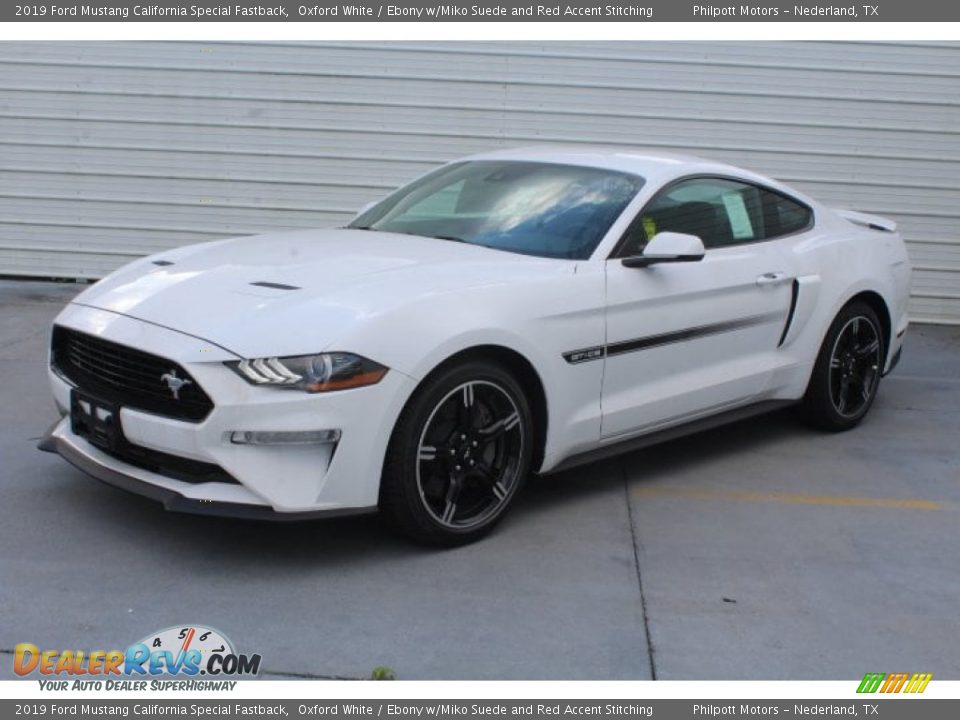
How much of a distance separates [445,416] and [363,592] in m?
0.73

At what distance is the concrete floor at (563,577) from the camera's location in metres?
3.75

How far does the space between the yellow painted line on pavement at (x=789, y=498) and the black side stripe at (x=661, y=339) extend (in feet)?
2.28

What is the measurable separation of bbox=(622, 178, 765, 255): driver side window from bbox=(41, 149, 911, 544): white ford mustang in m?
0.01

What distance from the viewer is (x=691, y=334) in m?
5.34

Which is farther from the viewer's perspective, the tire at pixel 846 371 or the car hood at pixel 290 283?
the tire at pixel 846 371

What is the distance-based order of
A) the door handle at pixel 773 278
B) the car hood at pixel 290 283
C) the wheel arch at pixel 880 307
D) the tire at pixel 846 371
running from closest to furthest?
1. the car hood at pixel 290 283
2. the door handle at pixel 773 278
3. the tire at pixel 846 371
4. the wheel arch at pixel 880 307

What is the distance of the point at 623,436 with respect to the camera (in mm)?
5188

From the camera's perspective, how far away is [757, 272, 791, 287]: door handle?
18.7ft

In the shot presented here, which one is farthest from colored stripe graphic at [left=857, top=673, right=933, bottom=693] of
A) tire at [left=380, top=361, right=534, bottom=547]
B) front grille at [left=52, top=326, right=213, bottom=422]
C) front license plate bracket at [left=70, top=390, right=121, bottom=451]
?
front license plate bracket at [left=70, top=390, right=121, bottom=451]

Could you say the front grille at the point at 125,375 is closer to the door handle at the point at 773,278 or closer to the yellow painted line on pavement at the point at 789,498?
the yellow painted line on pavement at the point at 789,498

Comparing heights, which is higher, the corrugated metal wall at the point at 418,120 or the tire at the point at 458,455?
the corrugated metal wall at the point at 418,120

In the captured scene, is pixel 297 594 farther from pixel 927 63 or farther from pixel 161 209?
pixel 927 63

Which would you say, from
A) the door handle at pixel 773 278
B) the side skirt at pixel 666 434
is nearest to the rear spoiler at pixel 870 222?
the door handle at pixel 773 278
